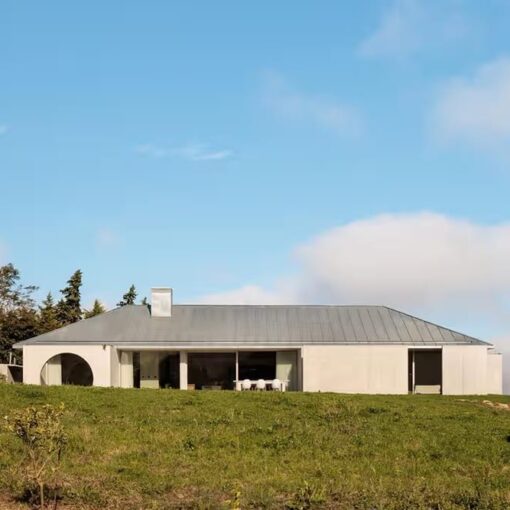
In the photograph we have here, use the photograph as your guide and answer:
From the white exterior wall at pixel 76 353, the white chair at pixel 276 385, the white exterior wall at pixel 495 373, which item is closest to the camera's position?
the white chair at pixel 276 385

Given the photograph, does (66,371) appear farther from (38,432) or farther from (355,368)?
(38,432)

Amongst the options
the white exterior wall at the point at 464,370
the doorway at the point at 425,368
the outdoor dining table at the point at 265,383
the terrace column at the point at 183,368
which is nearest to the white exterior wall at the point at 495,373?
the white exterior wall at the point at 464,370

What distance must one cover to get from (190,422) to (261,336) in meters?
17.1

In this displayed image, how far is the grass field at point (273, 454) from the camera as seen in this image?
388 inches

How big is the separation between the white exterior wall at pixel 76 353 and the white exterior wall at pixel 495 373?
15.8m

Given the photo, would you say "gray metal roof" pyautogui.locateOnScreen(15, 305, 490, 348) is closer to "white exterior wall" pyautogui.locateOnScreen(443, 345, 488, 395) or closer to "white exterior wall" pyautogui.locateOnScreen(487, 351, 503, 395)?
"white exterior wall" pyautogui.locateOnScreen(443, 345, 488, 395)

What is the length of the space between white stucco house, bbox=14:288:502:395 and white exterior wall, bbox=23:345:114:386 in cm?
4

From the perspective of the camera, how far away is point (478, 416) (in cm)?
1781

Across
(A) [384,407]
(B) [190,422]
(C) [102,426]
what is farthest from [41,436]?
(A) [384,407]

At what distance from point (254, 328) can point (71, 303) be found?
2802 centimetres

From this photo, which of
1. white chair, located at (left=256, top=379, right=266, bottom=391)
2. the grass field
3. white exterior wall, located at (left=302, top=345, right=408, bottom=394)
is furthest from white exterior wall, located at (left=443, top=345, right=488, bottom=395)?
the grass field

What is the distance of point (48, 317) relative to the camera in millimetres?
50875

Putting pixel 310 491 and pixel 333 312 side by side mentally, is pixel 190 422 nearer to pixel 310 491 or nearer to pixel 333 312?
pixel 310 491

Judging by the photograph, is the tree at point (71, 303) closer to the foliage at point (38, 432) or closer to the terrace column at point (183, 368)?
the terrace column at point (183, 368)
